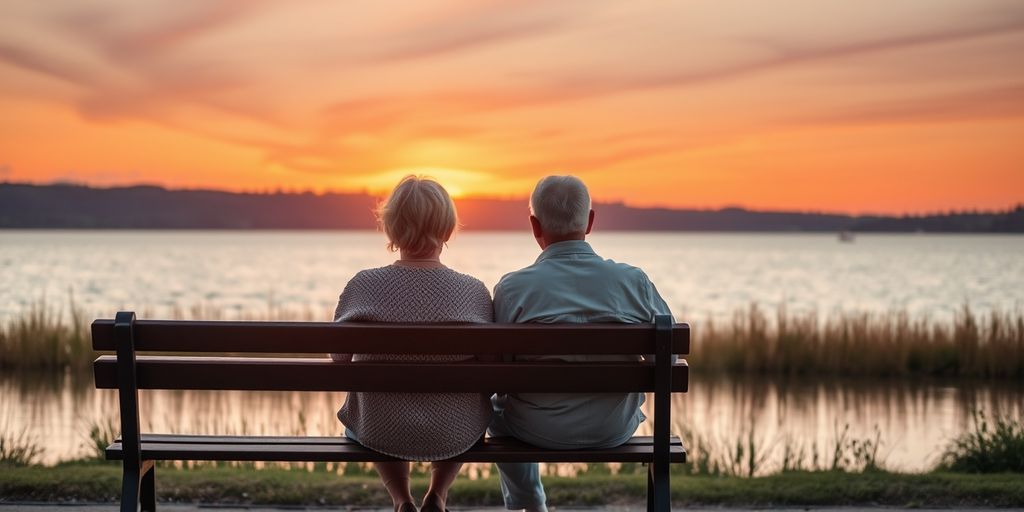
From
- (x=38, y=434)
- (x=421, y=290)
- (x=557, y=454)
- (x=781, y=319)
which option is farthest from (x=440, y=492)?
(x=781, y=319)

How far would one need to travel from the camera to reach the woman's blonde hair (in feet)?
12.4

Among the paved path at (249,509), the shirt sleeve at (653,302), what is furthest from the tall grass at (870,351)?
the shirt sleeve at (653,302)

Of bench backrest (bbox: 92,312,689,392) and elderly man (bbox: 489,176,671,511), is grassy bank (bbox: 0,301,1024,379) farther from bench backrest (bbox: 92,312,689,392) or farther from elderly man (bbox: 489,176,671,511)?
bench backrest (bbox: 92,312,689,392)

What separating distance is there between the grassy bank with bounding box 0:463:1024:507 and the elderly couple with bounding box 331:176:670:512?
4.93 ft

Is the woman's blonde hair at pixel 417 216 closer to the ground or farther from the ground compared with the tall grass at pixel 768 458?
farther from the ground

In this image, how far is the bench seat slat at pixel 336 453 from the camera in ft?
12.2

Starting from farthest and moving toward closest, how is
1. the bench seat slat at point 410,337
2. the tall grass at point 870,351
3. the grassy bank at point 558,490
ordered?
the tall grass at point 870,351 → the grassy bank at point 558,490 → the bench seat slat at point 410,337

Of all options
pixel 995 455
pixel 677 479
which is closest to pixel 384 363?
pixel 677 479

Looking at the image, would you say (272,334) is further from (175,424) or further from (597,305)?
(175,424)

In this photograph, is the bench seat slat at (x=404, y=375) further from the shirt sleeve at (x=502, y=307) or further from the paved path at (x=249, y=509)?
the paved path at (x=249, y=509)

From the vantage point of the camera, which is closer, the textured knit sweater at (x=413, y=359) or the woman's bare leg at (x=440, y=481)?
the textured knit sweater at (x=413, y=359)

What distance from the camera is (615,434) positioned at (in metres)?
3.81

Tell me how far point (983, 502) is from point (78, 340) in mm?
12390

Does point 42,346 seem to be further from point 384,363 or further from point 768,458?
point 384,363
